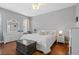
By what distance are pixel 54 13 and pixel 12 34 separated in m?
1.35

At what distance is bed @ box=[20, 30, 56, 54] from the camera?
2.19 m

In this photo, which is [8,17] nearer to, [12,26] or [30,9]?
[12,26]

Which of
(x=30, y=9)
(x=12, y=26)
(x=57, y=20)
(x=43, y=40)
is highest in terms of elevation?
(x=30, y=9)

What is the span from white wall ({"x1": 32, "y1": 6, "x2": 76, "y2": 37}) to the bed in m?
0.28

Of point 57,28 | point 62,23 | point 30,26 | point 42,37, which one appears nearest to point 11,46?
point 30,26

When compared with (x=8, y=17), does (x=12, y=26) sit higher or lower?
lower

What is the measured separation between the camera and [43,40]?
2.22 m

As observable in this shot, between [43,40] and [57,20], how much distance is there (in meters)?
0.73

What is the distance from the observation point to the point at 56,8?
6.58 ft

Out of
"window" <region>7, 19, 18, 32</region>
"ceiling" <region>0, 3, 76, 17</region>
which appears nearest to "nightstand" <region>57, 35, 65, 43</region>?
"ceiling" <region>0, 3, 76, 17</region>

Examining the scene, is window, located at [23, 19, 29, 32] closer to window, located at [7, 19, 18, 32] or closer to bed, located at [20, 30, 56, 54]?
window, located at [7, 19, 18, 32]

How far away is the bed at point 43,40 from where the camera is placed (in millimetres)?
2194

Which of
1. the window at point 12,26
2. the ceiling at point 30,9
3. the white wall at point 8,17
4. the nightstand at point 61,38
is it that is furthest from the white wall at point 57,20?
the window at point 12,26

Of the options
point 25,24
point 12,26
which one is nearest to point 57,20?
point 25,24
